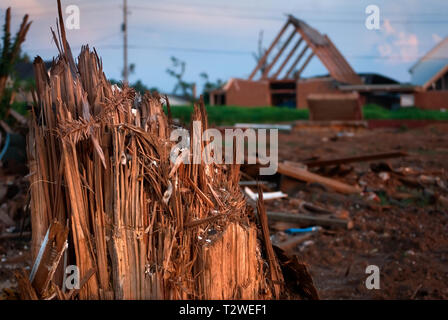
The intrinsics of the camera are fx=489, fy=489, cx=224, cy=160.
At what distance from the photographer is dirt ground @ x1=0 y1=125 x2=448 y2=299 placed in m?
5.05

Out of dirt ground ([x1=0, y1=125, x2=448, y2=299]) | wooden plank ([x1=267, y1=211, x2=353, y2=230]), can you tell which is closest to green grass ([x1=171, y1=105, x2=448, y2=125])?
dirt ground ([x1=0, y1=125, x2=448, y2=299])

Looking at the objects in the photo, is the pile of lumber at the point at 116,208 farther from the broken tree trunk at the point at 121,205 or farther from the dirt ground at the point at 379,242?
the dirt ground at the point at 379,242

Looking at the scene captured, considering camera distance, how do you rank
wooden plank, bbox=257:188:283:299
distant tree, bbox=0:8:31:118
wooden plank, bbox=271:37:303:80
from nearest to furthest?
1. wooden plank, bbox=257:188:283:299
2. distant tree, bbox=0:8:31:118
3. wooden plank, bbox=271:37:303:80

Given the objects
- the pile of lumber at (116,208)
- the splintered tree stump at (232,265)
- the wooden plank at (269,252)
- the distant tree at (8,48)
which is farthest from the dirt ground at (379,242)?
the distant tree at (8,48)

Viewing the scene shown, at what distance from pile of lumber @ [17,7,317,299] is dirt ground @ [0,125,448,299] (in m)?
2.78

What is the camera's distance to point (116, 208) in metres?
2.35

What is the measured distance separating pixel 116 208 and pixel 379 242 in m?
5.01

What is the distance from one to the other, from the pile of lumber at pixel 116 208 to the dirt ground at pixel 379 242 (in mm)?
2778

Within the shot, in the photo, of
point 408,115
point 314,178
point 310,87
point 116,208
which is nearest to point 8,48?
point 314,178

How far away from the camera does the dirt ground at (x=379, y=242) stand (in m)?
5.05

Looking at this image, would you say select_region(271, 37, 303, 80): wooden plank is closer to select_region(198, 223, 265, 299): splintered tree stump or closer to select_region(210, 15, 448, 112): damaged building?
select_region(210, 15, 448, 112): damaged building

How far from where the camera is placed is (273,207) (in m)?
7.89

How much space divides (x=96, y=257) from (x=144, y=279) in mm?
268

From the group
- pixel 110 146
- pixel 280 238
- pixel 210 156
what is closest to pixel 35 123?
pixel 110 146
